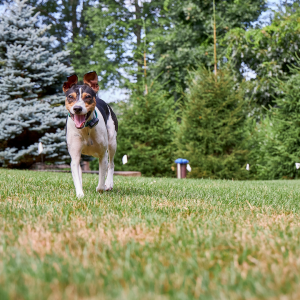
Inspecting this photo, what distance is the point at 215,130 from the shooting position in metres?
12.3

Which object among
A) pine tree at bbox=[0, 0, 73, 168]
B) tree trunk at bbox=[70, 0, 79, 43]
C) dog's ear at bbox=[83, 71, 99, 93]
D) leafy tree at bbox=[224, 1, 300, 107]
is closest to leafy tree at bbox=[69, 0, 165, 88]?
tree trunk at bbox=[70, 0, 79, 43]

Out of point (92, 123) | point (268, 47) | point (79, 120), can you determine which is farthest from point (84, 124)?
point (268, 47)

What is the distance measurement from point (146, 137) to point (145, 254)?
40.2ft

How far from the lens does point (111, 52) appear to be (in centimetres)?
2556

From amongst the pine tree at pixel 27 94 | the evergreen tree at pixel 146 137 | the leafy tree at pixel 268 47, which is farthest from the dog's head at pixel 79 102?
the leafy tree at pixel 268 47

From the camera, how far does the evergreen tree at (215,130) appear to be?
12.1 metres

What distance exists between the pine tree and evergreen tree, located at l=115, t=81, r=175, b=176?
275 centimetres

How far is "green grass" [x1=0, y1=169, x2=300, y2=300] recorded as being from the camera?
4.34 ft

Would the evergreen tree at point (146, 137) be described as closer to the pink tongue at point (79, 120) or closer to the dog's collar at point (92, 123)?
the dog's collar at point (92, 123)

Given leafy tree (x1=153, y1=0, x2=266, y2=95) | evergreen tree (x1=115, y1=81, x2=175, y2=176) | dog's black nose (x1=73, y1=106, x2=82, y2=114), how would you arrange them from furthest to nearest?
leafy tree (x1=153, y1=0, x2=266, y2=95) → evergreen tree (x1=115, y1=81, x2=175, y2=176) → dog's black nose (x1=73, y1=106, x2=82, y2=114)

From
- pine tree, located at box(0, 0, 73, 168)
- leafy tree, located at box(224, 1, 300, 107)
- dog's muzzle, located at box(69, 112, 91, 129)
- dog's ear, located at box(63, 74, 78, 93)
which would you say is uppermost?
leafy tree, located at box(224, 1, 300, 107)

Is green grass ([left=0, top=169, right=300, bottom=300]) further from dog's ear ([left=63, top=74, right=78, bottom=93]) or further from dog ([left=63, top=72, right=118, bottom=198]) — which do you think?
dog's ear ([left=63, top=74, right=78, bottom=93])

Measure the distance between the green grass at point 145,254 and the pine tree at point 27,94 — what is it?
9.37 metres

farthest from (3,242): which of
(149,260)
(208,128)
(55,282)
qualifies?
(208,128)
